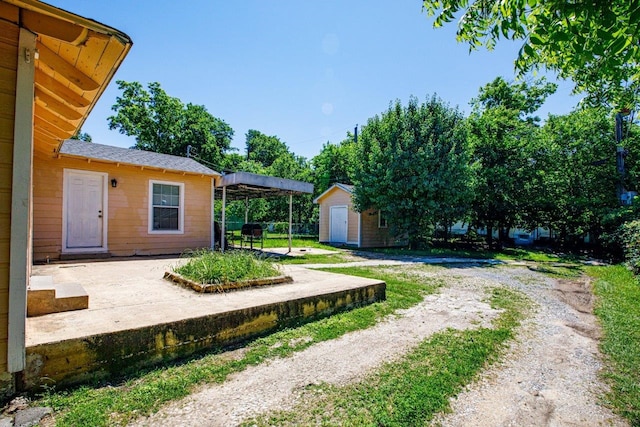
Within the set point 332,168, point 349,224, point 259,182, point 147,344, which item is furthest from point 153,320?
point 332,168

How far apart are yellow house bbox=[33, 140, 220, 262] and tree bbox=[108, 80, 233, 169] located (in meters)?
18.9

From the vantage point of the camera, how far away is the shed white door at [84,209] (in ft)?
22.6

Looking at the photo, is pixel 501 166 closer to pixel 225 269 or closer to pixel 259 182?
pixel 259 182

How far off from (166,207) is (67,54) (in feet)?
21.1

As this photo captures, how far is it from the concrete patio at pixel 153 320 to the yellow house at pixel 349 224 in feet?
35.5

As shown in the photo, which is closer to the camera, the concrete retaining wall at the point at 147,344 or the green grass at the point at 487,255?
the concrete retaining wall at the point at 147,344

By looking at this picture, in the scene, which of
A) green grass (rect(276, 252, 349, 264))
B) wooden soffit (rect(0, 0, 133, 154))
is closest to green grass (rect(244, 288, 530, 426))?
wooden soffit (rect(0, 0, 133, 154))

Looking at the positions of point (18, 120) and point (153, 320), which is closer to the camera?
point (18, 120)

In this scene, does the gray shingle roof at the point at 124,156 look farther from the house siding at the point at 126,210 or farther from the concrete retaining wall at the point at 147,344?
the concrete retaining wall at the point at 147,344

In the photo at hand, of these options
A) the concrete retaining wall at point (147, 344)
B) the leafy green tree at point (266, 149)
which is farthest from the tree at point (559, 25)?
the leafy green tree at point (266, 149)

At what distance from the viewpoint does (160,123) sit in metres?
26.3

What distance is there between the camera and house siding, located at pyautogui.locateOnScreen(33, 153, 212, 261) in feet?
21.5

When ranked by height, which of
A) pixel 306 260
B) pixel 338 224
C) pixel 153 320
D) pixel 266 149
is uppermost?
pixel 266 149

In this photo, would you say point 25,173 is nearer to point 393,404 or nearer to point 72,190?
point 393,404
